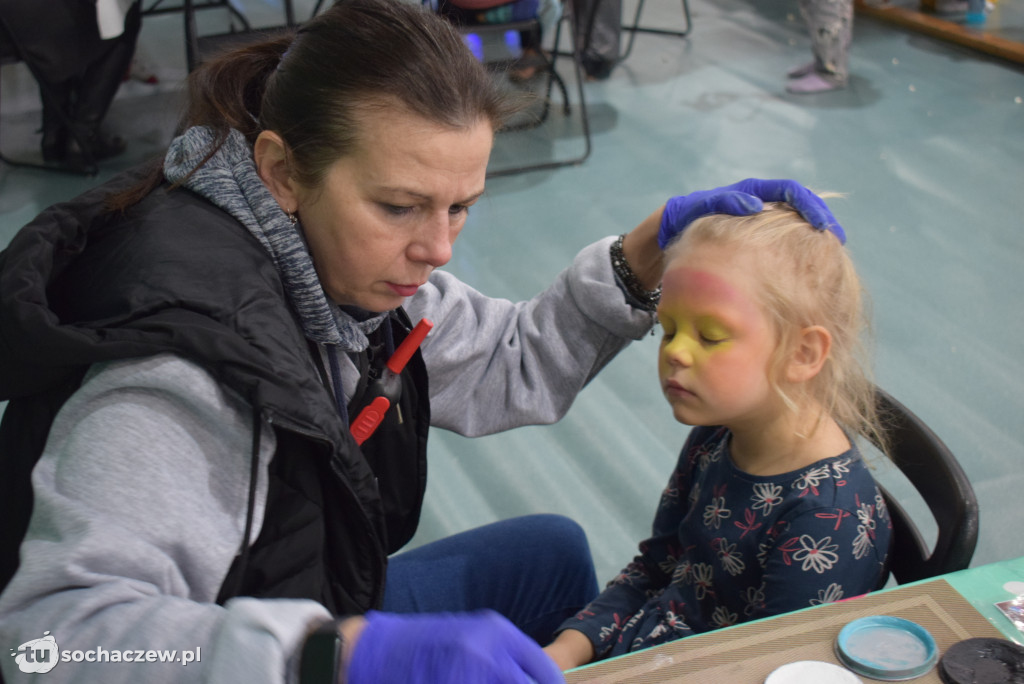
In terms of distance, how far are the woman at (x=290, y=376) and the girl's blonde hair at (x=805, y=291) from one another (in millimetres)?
35

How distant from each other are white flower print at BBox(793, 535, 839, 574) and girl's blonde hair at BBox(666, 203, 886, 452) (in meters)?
0.16

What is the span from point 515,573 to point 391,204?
576mm

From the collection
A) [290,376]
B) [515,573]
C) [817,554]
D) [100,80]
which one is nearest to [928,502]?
[817,554]

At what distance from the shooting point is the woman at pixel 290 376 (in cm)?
71

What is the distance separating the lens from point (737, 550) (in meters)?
1.15

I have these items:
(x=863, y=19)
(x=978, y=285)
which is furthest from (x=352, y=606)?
(x=863, y=19)

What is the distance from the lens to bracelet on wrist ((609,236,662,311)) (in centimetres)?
129

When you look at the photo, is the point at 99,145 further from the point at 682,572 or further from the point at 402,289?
the point at 682,572

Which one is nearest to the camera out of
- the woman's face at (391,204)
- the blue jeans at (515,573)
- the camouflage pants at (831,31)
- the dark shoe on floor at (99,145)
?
the woman's face at (391,204)

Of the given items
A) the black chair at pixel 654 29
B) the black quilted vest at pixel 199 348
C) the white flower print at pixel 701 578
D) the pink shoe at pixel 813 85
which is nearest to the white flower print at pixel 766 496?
the white flower print at pixel 701 578

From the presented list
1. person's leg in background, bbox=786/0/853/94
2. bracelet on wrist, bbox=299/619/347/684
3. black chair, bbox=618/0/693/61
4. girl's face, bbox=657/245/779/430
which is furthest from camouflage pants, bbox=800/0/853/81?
bracelet on wrist, bbox=299/619/347/684

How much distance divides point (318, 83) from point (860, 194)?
2.68 m

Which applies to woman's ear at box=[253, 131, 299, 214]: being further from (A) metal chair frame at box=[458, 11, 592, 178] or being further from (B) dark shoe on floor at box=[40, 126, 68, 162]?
(B) dark shoe on floor at box=[40, 126, 68, 162]

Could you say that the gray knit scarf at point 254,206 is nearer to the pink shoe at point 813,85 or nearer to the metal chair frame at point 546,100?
the metal chair frame at point 546,100
